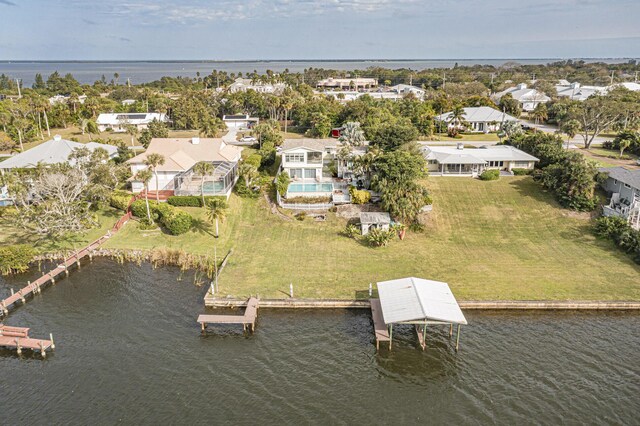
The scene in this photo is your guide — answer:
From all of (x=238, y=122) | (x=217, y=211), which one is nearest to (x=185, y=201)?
(x=217, y=211)

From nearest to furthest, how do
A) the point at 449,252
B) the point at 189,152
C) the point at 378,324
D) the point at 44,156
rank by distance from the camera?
the point at 378,324
the point at 449,252
the point at 44,156
the point at 189,152

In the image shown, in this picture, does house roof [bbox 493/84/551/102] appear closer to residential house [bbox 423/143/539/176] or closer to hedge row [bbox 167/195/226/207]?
residential house [bbox 423/143/539/176]

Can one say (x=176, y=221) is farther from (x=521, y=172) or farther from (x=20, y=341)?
(x=521, y=172)

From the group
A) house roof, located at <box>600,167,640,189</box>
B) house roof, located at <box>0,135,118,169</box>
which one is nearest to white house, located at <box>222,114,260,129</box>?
house roof, located at <box>0,135,118,169</box>

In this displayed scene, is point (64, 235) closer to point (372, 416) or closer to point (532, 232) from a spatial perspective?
point (372, 416)

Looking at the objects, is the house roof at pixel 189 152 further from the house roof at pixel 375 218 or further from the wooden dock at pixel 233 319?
the wooden dock at pixel 233 319

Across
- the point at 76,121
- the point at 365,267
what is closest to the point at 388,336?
the point at 365,267
